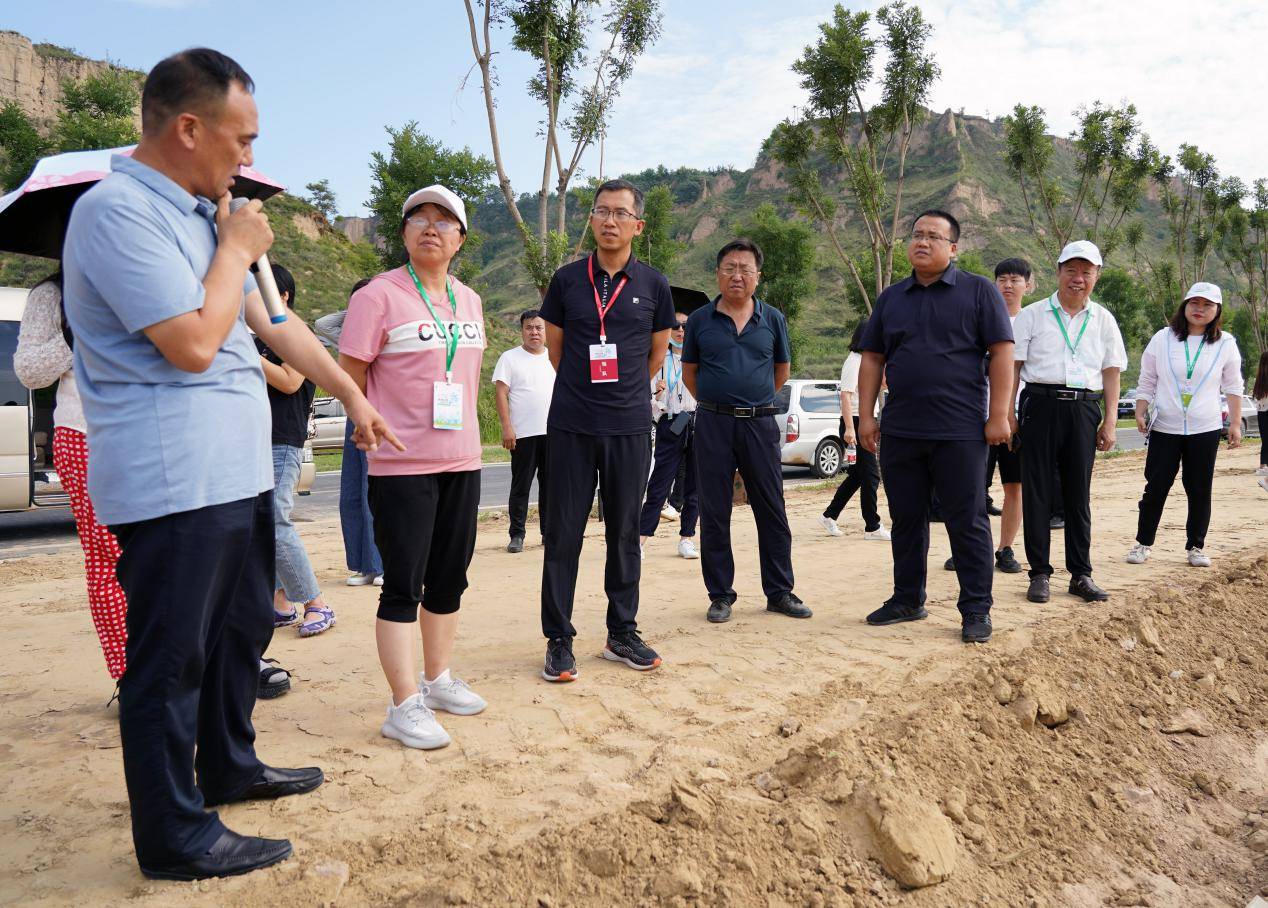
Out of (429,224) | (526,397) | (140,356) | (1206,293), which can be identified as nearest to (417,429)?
(429,224)

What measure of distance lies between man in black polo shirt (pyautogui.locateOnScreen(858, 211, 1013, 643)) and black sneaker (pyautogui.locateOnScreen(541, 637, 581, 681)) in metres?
1.82

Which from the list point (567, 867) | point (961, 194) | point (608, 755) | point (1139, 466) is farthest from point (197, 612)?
point (961, 194)

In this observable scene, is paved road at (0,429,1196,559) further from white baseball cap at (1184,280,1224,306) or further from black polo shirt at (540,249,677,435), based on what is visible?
white baseball cap at (1184,280,1224,306)

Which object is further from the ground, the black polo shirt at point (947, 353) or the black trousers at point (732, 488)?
the black polo shirt at point (947, 353)

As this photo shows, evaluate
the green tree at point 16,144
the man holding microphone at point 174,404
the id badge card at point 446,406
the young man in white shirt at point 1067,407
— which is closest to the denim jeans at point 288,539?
the id badge card at point 446,406

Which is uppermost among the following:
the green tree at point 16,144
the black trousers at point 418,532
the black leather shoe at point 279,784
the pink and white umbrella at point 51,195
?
the green tree at point 16,144

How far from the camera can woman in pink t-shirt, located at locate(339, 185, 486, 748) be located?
2982mm

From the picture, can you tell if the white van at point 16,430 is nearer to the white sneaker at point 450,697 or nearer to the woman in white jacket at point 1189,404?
the white sneaker at point 450,697

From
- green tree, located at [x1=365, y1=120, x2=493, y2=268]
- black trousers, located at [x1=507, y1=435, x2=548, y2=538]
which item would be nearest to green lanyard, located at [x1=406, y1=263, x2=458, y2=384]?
black trousers, located at [x1=507, y1=435, x2=548, y2=538]

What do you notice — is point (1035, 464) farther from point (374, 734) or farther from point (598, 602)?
point (374, 734)

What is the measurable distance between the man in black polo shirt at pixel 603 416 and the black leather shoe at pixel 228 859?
1.60m

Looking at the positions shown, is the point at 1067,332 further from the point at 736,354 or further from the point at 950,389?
the point at 736,354

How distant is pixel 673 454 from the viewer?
7.20m

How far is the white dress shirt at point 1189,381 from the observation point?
5.86 m
